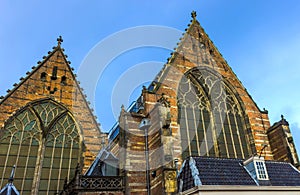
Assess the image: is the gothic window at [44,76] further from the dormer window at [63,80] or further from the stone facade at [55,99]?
the dormer window at [63,80]

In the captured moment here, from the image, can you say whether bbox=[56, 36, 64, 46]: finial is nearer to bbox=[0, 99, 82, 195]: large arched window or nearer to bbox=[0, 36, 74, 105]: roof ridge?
bbox=[0, 36, 74, 105]: roof ridge

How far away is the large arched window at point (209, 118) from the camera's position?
52.4ft

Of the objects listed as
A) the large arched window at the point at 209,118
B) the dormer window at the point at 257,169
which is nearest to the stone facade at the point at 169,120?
the large arched window at the point at 209,118

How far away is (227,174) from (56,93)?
1353 cm

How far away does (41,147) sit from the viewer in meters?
17.6

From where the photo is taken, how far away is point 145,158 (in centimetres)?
1410

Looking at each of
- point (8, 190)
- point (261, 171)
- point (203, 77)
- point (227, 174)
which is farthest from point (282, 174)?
point (8, 190)

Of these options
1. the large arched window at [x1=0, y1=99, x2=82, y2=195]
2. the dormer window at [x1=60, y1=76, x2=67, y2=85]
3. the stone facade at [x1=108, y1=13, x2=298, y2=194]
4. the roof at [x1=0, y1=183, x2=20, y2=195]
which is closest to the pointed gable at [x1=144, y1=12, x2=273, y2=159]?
Answer: the stone facade at [x1=108, y1=13, x2=298, y2=194]

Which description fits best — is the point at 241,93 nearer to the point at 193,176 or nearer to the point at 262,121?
the point at 262,121

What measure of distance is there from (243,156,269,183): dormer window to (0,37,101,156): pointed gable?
10.2m

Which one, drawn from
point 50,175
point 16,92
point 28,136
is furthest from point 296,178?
point 16,92

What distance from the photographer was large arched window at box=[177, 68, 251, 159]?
15961mm

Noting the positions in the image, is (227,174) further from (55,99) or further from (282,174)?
(55,99)

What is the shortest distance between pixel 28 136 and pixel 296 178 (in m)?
15.4
